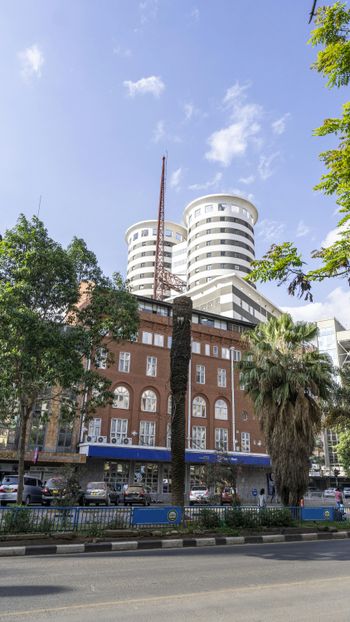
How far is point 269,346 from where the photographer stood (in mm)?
22781

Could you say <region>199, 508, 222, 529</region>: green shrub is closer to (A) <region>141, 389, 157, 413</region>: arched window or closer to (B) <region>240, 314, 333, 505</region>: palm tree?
(B) <region>240, 314, 333, 505</region>: palm tree

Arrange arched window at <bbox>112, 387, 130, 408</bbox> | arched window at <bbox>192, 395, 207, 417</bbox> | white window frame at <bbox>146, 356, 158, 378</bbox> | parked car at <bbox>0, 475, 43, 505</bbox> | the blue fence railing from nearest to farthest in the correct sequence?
1. the blue fence railing
2. parked car at <bbox>0, 475, 43, 505</bbox>
3. arched window at <bbox>112, 387, 130, 408</bbox>
4. white window frame at <bbox>146, 356, 158, 378</bbox>
5. arched window at <bbox>192, 395, 207, 417</bbox>

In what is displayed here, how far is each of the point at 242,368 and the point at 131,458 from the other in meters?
19.7

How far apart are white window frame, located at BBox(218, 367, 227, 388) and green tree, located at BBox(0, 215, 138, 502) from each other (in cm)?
3004

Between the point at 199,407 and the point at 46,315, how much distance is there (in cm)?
3052

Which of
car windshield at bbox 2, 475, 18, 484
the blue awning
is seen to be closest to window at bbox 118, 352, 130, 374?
the blue awning

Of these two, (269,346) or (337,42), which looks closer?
(337,42)

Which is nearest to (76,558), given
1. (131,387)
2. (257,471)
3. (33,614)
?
(33,614)

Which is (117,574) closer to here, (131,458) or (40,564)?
(40,564)

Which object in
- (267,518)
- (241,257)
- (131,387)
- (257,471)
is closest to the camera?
(267,518)

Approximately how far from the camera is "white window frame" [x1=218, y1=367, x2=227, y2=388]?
4863cm

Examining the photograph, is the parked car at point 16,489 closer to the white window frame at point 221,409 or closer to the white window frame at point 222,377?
the white window frame at point 221,409

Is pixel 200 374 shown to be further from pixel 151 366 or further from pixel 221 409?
pixel 151 366

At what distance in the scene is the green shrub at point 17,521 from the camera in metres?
12.1
